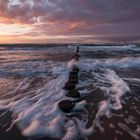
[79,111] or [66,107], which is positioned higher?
[66,107]

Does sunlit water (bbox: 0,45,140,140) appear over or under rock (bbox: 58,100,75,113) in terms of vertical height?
under

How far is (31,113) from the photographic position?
13.8ft

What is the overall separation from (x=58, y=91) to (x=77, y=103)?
1.33 metres

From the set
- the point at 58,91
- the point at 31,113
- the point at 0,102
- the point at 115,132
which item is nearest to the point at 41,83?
the point at 58,91

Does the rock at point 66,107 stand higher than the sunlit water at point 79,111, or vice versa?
the rock at point 66,107

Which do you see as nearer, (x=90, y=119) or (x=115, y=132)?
(x=115, y=132)

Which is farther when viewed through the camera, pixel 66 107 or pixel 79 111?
pixel 79 111

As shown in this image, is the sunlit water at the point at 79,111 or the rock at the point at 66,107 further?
the rock at the point at 66,107

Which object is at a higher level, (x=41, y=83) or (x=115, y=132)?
(x=115, y=132)

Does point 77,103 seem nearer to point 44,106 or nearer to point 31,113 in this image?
point 44,106

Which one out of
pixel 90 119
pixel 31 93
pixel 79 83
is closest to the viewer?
pixel 90 119

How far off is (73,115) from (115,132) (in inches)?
39.6

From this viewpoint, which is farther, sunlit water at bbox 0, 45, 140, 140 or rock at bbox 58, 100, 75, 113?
rock at bbox 58, 100, 75, 113

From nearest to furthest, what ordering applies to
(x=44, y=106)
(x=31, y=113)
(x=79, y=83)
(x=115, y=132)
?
(x=115, y=132) < (x=31, y=113) < (x=44, y=106) < (x=79, y=83)
